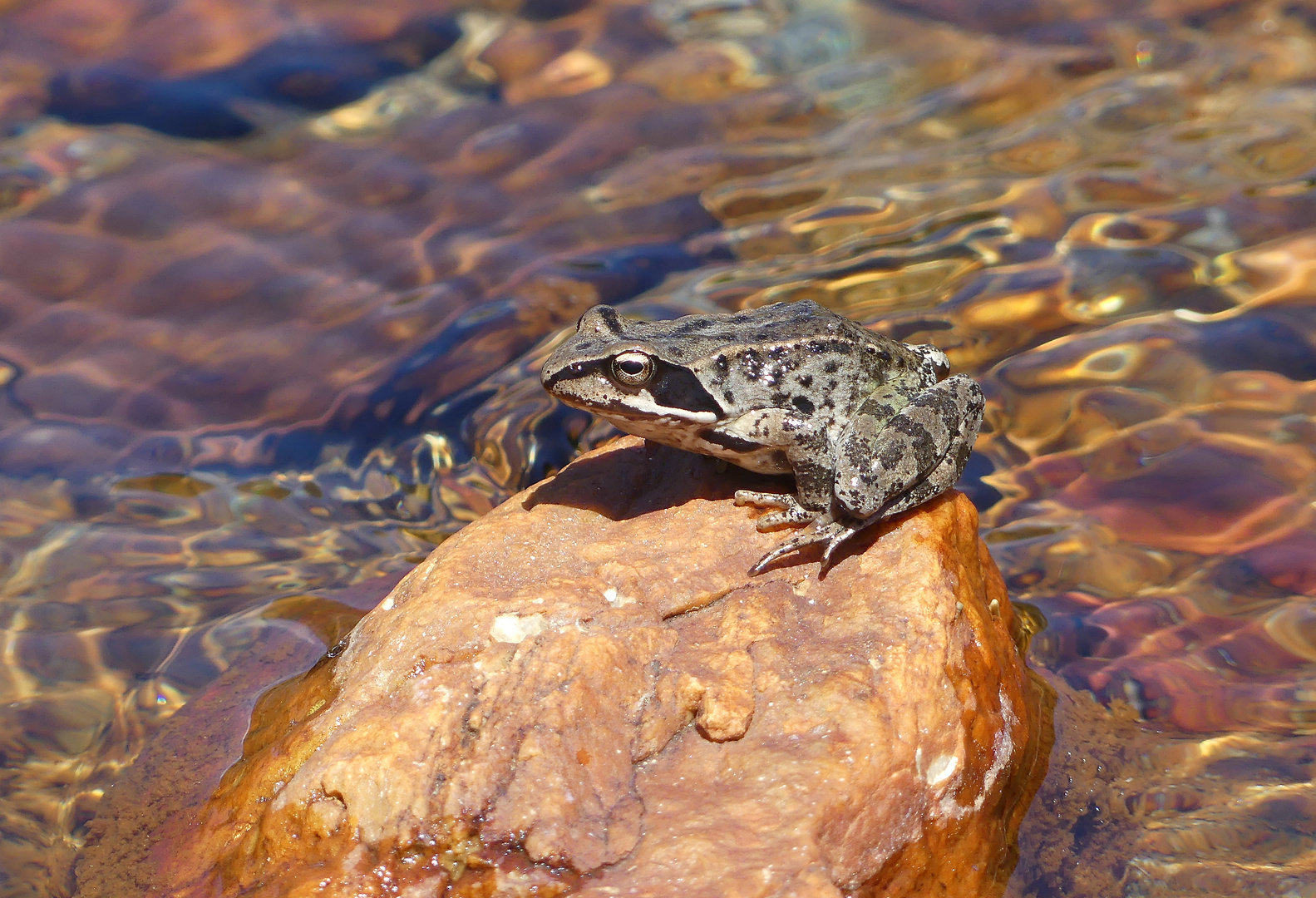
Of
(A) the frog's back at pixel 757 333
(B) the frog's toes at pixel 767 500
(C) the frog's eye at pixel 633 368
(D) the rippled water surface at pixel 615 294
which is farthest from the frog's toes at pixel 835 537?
(D) the rippled water surface at pixel 615 294

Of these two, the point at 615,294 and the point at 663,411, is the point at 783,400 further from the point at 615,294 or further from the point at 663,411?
the point at 615,294

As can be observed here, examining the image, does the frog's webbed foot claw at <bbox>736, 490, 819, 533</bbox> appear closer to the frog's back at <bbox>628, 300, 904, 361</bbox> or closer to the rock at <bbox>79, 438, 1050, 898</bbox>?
the rock at <bbox>79, 438, 1050, 898</bbox>

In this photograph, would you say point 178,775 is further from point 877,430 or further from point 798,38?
point 798,38

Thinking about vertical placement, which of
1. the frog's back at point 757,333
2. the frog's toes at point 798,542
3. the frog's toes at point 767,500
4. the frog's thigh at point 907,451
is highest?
the frog's back at point 757,333

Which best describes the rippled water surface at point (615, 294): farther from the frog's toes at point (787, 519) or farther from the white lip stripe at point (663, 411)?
the white lip stripe at point (663, 411)

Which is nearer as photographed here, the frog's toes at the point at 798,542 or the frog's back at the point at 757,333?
the frog's toes at the point at 798,542

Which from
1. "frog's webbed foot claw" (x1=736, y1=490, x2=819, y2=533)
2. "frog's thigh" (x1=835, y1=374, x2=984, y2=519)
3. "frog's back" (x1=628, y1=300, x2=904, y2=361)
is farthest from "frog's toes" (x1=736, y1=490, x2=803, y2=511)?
"frog's back" (x1=628, y1=300, x2=904, y2=361)
